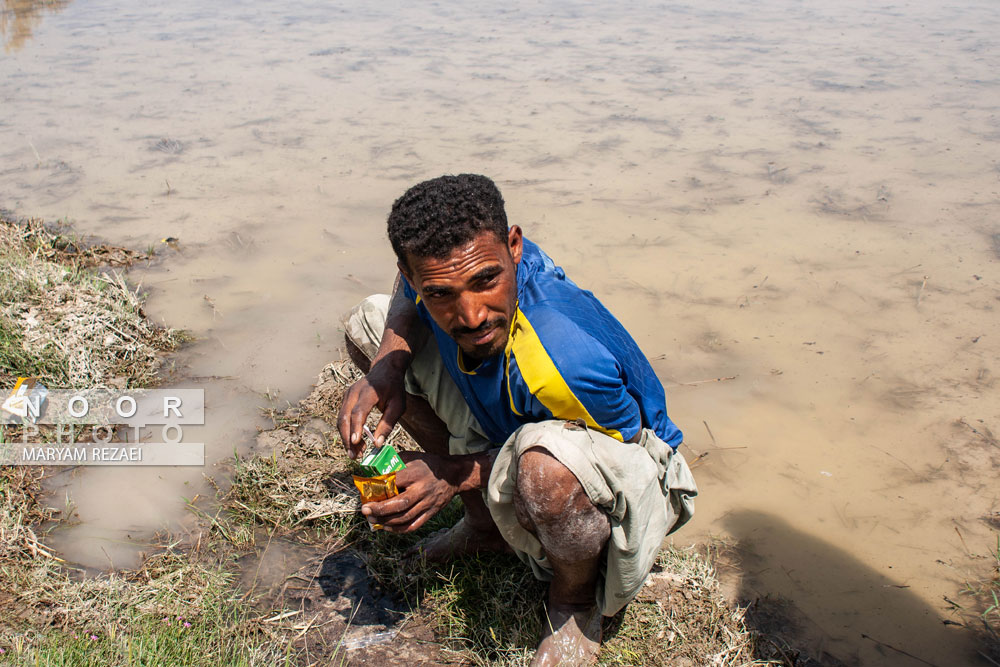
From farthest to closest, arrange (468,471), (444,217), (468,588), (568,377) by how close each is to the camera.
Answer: (468,588) → (468,471) → (444,217) → (568,377)

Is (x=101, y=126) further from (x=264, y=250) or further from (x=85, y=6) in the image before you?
(x=85, y=6)

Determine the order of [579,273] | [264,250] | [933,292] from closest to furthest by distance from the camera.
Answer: [933,292]
[579,273]
[264,250]

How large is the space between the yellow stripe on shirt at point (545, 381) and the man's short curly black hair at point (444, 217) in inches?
10.0

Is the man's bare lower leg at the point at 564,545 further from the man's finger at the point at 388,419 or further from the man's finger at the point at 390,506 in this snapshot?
the man's finger at the point at 388,419

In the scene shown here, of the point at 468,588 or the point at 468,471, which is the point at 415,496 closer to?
the point at 468,471

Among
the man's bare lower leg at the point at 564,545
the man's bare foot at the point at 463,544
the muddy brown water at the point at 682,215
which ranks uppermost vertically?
the man's bare lower leg at the point at 564,545

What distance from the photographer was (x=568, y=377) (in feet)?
5.68

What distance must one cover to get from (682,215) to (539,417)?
304cm

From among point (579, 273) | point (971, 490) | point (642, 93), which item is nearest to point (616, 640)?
point (971, 490)

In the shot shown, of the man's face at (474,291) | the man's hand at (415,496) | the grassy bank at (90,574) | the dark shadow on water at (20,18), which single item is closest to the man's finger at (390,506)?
the man's hand at (415,496)

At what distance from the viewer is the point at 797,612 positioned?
2.34 metres

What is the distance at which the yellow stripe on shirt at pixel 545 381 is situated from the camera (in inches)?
68.8

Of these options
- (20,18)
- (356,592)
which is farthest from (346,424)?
(20,18)

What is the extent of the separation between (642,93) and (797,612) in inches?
202
